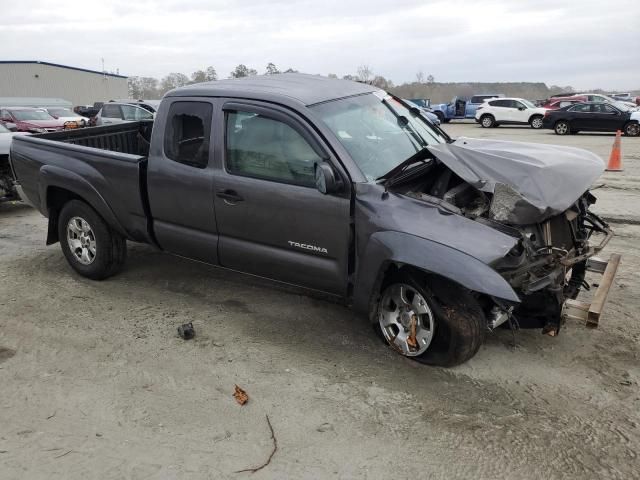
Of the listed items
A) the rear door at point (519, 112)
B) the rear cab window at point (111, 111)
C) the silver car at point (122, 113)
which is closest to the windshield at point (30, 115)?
the rear cab window at point (111, 111)

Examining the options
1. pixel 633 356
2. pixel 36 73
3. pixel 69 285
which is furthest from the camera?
pixel 36 73

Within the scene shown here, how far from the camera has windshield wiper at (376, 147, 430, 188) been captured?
11.8ft

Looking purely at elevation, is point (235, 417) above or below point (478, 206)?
below

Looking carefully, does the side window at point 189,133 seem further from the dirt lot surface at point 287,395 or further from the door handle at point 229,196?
the dirt lot surface at point 287,395

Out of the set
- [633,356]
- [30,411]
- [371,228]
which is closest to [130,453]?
[30,411]

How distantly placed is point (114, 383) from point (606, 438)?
3014 millimetres

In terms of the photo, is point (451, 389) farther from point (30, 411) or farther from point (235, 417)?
point (30, 411)

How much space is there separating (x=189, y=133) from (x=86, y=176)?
49.5 inches

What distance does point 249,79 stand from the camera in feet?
14.9

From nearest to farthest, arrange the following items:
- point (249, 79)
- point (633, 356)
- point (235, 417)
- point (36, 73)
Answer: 1. point (235, 417)
2. point (633, 356)
3. point (249, 79)
4. point (36, 73)

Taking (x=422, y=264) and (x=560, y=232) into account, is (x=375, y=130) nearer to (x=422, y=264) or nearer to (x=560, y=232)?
(x=422, y=264)

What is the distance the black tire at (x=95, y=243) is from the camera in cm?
506

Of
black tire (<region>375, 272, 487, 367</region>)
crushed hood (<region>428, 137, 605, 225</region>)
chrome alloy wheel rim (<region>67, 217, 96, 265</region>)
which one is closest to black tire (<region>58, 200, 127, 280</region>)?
chrome alloy wheel rim (<region>67, 217, 96, 265</region>)

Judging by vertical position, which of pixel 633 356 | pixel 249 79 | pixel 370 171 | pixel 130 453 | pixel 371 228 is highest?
pixel 249 79
